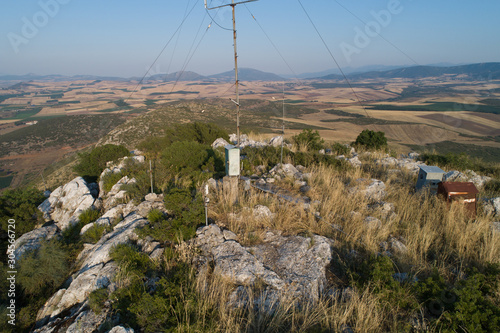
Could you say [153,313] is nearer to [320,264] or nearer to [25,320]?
[25,320]

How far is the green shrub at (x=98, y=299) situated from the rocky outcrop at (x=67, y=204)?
3722 millimetres

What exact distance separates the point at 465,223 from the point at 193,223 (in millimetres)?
5322

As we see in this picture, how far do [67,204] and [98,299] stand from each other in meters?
5.02

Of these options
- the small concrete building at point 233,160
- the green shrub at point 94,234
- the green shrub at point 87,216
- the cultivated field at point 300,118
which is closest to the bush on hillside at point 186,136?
the cultivated field at point 300,118

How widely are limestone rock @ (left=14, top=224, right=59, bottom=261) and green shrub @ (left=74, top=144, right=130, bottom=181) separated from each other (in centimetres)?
376

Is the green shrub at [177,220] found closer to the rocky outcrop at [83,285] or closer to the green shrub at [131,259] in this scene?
the green shrub at [131,259]

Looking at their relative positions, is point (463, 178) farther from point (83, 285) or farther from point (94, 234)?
point (94, 234)

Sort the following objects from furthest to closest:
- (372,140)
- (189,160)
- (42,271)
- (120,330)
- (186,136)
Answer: (372,140)
(186,136)
(189,160)
(42,271)
(120,330)

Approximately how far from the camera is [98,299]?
310 cm

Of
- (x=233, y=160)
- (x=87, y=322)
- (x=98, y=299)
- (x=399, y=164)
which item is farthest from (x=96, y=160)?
(x=399, y=164)

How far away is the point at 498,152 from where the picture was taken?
26.6 meters

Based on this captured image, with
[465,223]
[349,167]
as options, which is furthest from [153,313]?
[349,167]

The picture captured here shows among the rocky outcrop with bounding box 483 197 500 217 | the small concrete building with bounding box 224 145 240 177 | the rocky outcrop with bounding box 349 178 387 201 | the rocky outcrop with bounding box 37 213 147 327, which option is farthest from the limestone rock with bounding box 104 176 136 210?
the rocky outcrop with bounding box 483 197 500 217

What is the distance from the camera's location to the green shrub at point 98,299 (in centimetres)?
301
